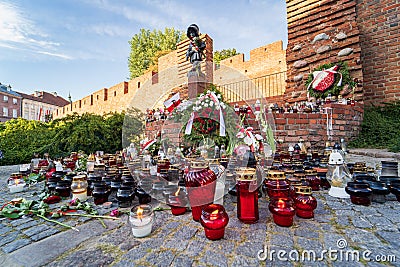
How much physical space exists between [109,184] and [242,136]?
1184 mm

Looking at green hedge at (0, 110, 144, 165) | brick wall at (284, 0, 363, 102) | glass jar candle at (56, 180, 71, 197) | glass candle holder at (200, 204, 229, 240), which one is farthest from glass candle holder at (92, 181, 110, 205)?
brick wall at (284, 0, 363, 102)

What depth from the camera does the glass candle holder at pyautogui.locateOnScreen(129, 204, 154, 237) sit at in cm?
87

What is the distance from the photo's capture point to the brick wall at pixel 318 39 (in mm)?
3859

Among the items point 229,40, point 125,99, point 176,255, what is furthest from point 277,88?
point 176,255

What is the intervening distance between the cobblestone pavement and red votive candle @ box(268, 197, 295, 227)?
0.03 metres

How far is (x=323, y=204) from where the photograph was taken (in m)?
1.18

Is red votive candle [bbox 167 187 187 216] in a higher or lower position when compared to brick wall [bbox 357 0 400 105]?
lower

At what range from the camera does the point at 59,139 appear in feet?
13.0

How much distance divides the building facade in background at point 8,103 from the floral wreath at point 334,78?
33364 mm

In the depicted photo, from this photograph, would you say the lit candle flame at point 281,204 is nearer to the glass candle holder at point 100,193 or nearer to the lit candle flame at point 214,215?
the lit candle flame at point 214,215

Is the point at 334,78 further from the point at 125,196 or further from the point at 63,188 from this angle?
the point at 63,188

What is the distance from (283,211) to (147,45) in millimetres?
17632

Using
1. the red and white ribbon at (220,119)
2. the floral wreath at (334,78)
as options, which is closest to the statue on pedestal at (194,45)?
the red and white ribbon at (220,119)

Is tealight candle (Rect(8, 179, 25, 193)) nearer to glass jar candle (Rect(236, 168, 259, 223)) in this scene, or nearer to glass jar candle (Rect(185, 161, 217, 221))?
glass jar candle (Rect(185, 161, 217, 221))
